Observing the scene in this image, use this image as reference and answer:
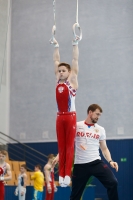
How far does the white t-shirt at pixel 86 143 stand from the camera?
6.62 m

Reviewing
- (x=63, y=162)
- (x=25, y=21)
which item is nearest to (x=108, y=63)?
(x=25, y=21)

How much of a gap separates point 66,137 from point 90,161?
2.60 ft

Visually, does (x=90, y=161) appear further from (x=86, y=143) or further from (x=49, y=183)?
(x=49, y=183)

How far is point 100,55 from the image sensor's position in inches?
616

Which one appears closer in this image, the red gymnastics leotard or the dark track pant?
the red gymnastics leotard

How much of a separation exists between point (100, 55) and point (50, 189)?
19.5ft

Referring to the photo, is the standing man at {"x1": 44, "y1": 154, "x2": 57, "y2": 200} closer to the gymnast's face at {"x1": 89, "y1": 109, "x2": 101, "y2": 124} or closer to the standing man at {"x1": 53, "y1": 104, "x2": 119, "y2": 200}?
the standing man at {"x1": 53, "y1": 104, "x2": 119, "y2": 200}

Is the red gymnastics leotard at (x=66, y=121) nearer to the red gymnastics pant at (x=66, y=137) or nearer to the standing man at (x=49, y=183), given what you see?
the red gymnastics pant at (x=66, y=137)

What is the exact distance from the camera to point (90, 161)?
659 centimetres

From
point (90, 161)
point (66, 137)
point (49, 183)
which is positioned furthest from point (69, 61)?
point (66, 137)

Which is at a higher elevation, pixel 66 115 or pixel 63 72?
pixel 63 72

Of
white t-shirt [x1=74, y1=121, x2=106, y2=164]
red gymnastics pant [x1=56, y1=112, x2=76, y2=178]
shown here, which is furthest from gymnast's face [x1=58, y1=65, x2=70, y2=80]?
white t-shirt [x1=74, y1=121, x2=106, y2=164]

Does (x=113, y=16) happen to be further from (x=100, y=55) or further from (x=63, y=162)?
(x=63, y=162)

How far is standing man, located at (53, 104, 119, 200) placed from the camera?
21.2 ft
